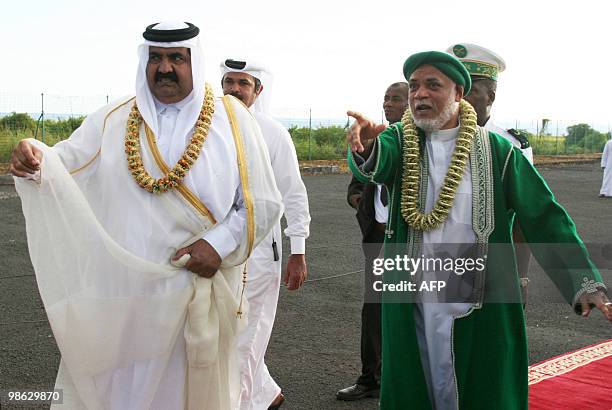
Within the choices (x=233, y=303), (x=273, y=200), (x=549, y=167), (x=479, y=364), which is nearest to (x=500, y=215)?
(x=479, y=364)

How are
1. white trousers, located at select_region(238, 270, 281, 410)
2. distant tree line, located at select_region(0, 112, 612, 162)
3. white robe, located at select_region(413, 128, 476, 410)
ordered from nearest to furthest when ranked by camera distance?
white robe, located at select_region(413, 128, 476, 410) → white trousers, located at select_region(238, 270, 281, 410) → distant tree line, located at select_region(0, 112, 612, 162)

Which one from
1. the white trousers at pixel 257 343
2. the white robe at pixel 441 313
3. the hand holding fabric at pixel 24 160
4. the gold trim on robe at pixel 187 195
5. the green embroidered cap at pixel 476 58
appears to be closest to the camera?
the hand holding fabric at pixel 24 160

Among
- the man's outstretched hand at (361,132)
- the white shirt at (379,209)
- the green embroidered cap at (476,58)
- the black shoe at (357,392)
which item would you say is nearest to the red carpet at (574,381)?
the black shoe at (357,392)

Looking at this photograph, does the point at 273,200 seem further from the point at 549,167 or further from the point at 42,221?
the point at 549,167

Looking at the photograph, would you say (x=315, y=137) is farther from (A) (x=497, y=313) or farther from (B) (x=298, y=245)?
(A) (x=497, y=313)

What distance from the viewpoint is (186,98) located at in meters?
3.56

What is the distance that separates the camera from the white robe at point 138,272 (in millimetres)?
3279

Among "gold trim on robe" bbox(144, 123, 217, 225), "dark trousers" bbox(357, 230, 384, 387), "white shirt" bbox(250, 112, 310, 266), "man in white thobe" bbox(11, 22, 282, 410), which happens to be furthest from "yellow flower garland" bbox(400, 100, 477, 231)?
"dark trousers" bbox(357, 230, 384, 387)

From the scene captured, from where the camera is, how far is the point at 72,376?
330 cm

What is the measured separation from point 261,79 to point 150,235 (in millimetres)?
2006

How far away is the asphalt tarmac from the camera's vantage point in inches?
195

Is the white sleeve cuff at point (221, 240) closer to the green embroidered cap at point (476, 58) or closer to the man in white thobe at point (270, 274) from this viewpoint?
the man in white thobe at point (270, 274)

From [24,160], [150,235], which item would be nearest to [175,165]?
[150,235]

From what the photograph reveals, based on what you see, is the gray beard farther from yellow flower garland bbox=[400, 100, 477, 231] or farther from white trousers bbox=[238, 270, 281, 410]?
white trousers bbox=[238, 270, 281, 410]
